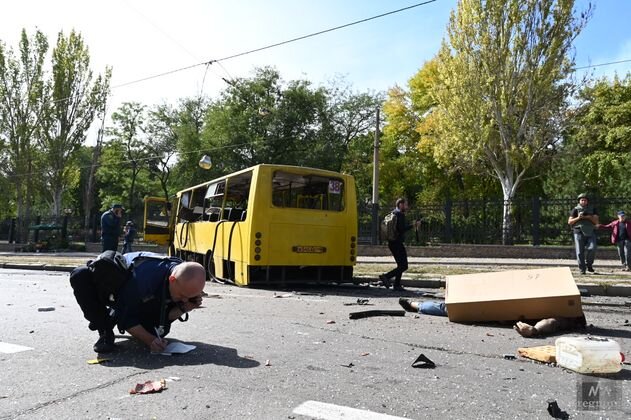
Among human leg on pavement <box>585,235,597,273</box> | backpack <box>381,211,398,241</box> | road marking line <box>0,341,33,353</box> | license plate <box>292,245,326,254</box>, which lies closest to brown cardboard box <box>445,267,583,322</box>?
backpack <box>381,211,398,241</box>

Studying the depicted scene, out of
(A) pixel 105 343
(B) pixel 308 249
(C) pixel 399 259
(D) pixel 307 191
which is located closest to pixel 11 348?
(A) pixel 105 343

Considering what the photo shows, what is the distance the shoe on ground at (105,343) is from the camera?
4453mm

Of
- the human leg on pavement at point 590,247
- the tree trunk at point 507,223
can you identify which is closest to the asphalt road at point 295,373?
the human leg on pavement at point 590,247

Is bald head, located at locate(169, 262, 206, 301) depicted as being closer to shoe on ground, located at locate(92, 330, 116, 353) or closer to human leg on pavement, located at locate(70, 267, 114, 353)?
human leg on pavement, located at locate(70, 267, 114, 353)

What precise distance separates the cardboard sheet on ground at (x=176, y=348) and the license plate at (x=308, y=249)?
596 centimetres

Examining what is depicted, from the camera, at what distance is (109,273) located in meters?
4.16

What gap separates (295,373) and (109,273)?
5.50 ft

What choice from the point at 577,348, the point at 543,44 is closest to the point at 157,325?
the point at 577,348

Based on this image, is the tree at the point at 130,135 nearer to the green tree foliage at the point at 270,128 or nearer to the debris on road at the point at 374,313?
the green tree foliage at the point at 270,128

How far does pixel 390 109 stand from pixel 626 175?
17387 mm

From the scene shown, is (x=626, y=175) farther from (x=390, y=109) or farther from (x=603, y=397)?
(x=603, y=397)

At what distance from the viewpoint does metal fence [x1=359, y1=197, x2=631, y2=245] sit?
19.0 metres

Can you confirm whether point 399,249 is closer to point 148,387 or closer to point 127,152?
point 148,387

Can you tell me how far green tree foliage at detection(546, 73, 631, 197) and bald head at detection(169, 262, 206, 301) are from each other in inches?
1022
